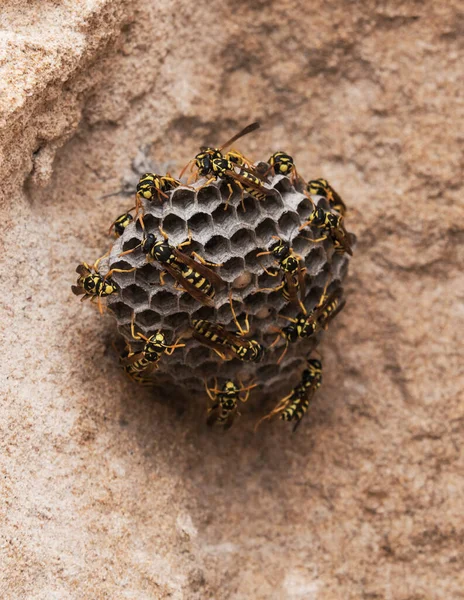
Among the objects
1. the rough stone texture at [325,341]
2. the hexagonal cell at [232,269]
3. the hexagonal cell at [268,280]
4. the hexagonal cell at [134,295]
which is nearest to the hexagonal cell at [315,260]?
the hexagonal cell at [268,280]

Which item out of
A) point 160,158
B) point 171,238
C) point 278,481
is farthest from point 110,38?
point 278,481

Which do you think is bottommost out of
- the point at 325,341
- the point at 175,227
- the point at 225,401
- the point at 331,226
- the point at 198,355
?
the point at 325,341

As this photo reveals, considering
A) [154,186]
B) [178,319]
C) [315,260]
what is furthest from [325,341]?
[154,186]

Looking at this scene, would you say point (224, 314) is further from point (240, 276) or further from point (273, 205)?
point (273, 205)

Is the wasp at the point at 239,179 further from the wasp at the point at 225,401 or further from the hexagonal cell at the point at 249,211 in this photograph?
the wasp at the point at 225,401

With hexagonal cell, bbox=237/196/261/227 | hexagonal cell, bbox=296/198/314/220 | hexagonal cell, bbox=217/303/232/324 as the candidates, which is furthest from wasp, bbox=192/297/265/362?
hexagonal cell, bbox=296/198/314/220
